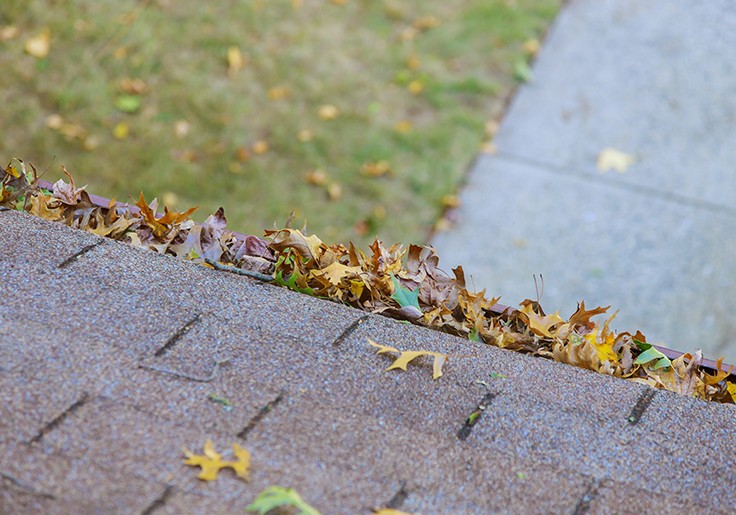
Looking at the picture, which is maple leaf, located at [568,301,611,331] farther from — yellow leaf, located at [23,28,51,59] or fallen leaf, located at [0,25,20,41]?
fallen leaf, located at [0,25,20,41]

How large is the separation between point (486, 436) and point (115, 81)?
407 cm

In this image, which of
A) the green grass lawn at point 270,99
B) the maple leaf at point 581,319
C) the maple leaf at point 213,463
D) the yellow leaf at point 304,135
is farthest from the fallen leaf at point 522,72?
the maple leaf at point 213,463

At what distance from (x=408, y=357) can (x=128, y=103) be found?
3.64 m

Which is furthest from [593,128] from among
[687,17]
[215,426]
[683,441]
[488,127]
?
[215,426]

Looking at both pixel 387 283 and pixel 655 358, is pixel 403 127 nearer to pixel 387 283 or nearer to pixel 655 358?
pixel 387 283

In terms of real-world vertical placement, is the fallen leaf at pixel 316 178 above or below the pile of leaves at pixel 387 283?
below

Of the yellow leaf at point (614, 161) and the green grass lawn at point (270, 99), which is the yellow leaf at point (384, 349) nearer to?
the green grass lawn at point (270, 99)

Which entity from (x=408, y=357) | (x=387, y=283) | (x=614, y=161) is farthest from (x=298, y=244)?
(x=614, y=161)

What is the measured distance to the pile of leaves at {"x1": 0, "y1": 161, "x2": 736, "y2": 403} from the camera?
175 centimetres

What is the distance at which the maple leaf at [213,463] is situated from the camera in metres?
1.27

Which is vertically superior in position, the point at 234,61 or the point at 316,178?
the point at 234,61

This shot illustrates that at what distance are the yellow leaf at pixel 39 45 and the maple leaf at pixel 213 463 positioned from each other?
433 centimetres

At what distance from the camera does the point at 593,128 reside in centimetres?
481

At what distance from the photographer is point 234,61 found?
5.07 meters
